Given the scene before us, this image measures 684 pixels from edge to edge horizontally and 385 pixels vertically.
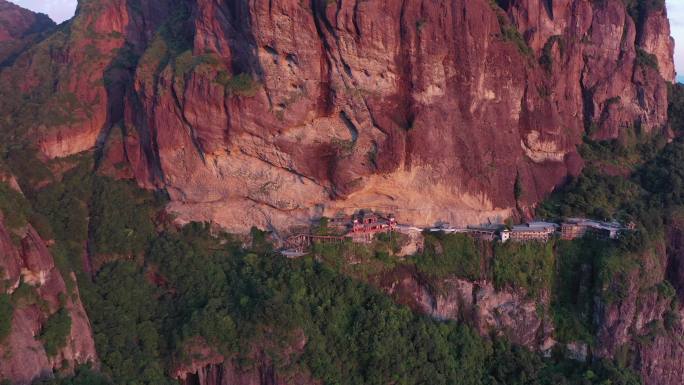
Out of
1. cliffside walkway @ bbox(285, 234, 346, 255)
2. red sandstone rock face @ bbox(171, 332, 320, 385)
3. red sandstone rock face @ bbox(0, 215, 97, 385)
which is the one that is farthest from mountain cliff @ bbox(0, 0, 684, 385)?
red sandstone rock face @ bbox(0, 215, 97, 385)

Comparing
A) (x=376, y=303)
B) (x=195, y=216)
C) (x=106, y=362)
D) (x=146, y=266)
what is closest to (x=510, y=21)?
(x=376, y=303)

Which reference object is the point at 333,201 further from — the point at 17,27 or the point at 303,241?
the point at 17,27

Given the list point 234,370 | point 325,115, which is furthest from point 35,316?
point 325,115

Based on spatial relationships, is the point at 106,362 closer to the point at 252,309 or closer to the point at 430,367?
the point at 252,309

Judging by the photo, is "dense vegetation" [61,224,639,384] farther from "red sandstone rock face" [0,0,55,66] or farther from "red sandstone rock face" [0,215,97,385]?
"red sandstone rock face" [0,0,55,66]

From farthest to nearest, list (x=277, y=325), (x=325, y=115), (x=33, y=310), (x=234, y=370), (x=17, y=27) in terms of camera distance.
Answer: (x=17, y=27), (x=325, y=115), (x=277, y=325), (x=234, y=370), (x=33, y=310)
